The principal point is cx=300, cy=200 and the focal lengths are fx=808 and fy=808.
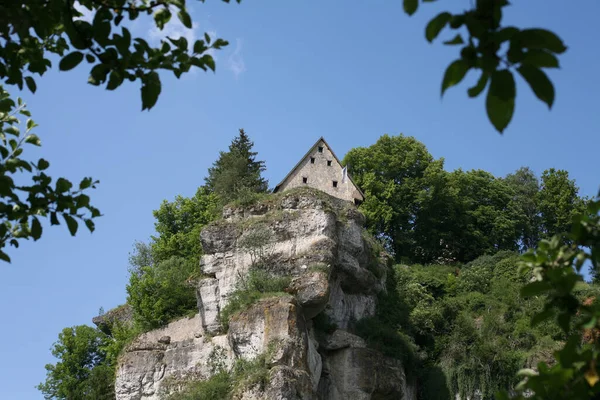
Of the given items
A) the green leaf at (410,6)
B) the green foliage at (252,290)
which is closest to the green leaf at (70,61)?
the green leaf at (410,6)

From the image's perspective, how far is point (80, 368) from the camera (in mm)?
33312

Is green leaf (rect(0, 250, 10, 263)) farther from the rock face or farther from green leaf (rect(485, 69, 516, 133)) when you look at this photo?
the rock face

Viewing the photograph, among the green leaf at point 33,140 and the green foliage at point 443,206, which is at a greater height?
the green foliage at point 443,206

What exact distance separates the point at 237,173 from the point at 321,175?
367 cm

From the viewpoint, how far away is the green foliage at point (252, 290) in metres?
25.2

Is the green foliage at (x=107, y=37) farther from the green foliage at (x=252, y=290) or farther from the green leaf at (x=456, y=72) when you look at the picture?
the green foliage at (x=252, y=290)

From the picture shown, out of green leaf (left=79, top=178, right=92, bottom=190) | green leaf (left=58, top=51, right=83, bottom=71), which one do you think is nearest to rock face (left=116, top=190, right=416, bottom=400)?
green leaf (left=79, top=178, right=92, bottom=190)

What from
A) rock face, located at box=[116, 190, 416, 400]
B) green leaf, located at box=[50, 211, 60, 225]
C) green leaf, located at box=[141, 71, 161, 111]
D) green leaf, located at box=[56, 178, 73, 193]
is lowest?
green leaf, located at box=[50, 211, 60, 225]

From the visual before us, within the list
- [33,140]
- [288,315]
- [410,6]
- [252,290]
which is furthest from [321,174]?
[410,6]

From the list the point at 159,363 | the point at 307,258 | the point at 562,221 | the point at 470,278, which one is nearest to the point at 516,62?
the point at 307,258

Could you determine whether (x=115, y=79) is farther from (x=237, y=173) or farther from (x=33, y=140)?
(x=237, y=173)

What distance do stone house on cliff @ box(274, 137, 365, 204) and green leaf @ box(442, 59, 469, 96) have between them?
31.2 meters

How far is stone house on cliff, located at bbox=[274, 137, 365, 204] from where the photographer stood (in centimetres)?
3481

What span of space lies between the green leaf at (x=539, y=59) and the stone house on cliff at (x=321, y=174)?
103 ft
